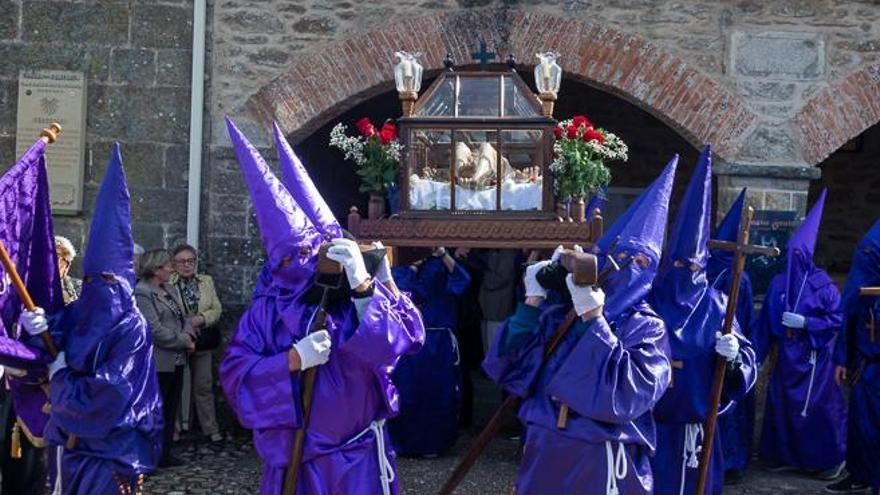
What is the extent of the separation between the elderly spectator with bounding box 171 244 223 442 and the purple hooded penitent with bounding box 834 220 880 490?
175 inches

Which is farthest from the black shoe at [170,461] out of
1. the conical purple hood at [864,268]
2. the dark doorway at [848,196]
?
the dark doorway at [848,196]

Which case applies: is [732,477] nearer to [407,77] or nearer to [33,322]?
[407,77]

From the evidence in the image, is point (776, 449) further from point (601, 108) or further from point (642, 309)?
point (601, 108)

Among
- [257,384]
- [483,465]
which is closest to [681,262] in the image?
[257,384]

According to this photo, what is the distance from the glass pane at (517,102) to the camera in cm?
582

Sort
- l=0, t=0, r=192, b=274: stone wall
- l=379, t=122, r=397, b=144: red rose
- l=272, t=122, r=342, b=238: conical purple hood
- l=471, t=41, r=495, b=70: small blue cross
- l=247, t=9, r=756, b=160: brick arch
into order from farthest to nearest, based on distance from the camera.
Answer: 1. l=0, t=0, r=192, b=274: stone wall
2. l=247, t=9, r=756, b=160: brick arch
3. l=471, t=41, r=495, b=70: small blue cross
4. l=379, t=122, r=397, b=144: red rose
5. l=272, t=122, r=342, b=238: conical purple hood

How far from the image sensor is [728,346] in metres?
5.43

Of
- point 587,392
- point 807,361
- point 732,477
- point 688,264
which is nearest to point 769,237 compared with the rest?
point 807,361

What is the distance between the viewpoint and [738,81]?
28.1 feet

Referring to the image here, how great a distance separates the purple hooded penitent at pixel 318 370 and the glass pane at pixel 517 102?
155 centimetres

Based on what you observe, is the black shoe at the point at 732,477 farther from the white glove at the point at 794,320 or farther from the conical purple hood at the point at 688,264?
the conical purple hood at the point at 688,264

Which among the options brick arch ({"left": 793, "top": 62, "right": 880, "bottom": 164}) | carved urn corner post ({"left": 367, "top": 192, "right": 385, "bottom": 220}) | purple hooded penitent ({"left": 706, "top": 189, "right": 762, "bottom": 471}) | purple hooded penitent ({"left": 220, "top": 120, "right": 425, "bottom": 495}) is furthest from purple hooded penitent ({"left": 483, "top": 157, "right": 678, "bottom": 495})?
brick arch ({"left": 793, "top": 62, "right": 880, "bottom": 164})

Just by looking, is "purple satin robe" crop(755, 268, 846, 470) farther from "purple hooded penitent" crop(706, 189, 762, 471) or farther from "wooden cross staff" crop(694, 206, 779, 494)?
"wooden cross staff" crop(694, 206, 779, 494)

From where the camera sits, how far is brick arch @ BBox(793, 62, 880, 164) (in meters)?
8.57
